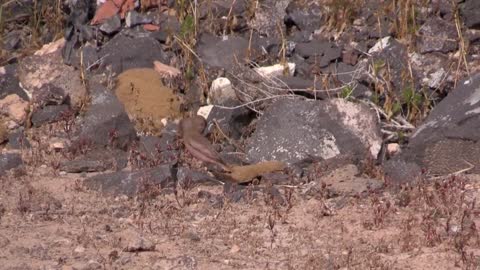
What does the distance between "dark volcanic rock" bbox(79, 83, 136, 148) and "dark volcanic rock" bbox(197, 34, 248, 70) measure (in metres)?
0.96

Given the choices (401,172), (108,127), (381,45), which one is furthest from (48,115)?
(401,172)

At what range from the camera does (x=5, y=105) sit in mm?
7742

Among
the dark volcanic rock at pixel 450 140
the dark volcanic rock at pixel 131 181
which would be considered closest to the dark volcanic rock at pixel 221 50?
the dark volcanic rock at pixel 131 181

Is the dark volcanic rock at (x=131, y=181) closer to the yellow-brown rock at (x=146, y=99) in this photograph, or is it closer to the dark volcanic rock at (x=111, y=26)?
the yellow-brown rock at (x=146, y=99)

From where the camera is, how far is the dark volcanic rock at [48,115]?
24.9ft

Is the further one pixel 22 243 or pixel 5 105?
pixel 5 105

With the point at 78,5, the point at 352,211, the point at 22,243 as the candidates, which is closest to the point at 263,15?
the point at 78,5

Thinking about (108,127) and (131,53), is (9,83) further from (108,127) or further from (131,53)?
(108,127)

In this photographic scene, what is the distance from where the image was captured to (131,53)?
8.19m

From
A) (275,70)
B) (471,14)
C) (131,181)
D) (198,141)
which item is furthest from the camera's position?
(471,14)

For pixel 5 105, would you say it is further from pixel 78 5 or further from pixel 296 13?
pixel 296 13

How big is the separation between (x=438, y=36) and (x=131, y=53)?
Result: 229 centimetres

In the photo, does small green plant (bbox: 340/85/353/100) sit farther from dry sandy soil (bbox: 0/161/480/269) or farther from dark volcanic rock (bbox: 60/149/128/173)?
dark volcanic rock (bbox: 60/149/128/173)

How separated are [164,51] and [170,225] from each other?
8.78 ft
